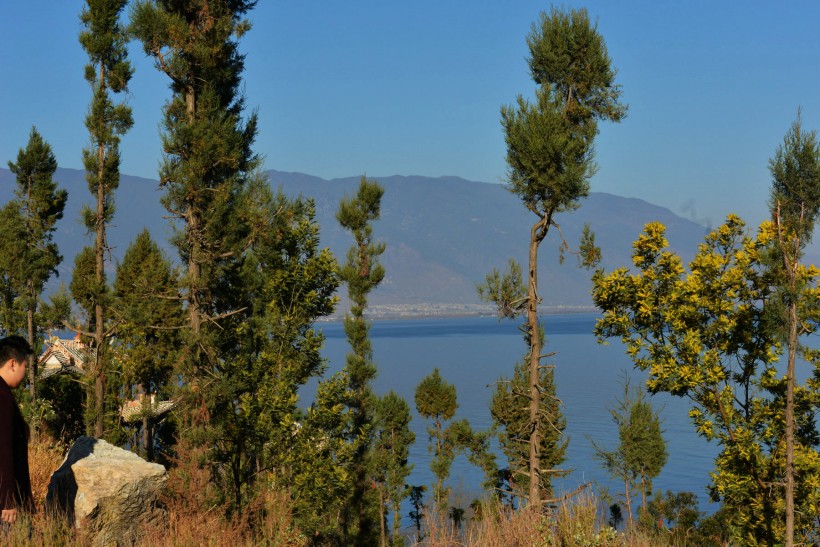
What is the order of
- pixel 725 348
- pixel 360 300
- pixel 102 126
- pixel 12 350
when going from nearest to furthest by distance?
pixel 12 350, pixel 725 348, pixel 102 126, pixel 360 300

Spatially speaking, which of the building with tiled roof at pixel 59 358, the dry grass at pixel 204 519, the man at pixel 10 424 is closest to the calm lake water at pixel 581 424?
the building with tiled roof at pixel 59 358

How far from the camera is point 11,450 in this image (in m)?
7.48

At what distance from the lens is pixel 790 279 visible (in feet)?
62.8

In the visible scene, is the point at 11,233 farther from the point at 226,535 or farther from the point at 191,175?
the point at 226,535

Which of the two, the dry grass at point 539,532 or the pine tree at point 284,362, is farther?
the pine tree at point 284,362

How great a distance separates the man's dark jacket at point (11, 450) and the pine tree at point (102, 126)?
66.2 feet

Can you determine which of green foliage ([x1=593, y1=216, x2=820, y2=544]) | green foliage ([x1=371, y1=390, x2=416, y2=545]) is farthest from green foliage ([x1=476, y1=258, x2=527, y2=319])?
green foliage ([x1=371, y1=390, x2=416, y2=545])

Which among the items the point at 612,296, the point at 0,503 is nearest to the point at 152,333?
the point at 612,296

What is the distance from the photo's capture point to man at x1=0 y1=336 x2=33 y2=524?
289 inches

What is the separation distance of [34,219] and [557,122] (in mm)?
24096

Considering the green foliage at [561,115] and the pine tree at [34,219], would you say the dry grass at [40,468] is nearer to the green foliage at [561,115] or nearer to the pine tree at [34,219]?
the green foliage at [561,115]

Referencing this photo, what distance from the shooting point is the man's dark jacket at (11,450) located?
290 inches

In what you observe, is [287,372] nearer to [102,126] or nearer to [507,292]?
[507,292]

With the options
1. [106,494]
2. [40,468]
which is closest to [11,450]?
[106,494]
